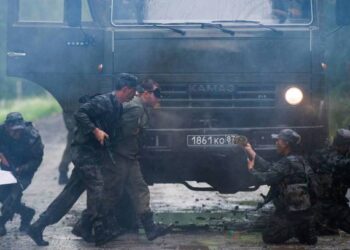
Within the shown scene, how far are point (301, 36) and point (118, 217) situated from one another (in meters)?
2.64

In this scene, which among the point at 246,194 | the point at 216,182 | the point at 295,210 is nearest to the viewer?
the point at 295,210

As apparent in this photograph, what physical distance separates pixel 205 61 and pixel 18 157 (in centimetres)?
216

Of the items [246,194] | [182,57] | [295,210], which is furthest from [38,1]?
[246,194]

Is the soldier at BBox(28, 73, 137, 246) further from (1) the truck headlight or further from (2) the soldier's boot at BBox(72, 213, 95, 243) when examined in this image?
(1) the truck headlight

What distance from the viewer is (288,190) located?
29.1 feet

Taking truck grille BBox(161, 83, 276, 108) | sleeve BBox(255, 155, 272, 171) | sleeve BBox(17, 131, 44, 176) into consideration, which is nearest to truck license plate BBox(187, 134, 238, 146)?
truck grille BBox(161, 83, 276, 108)

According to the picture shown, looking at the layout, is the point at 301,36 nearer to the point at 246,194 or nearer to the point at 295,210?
the point at 295,210

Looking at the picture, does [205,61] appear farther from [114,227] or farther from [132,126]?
[114,227]

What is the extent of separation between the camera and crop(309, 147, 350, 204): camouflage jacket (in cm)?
942

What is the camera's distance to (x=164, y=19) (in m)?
9.82

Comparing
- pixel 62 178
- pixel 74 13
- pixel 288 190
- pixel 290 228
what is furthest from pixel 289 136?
pixel 62 178

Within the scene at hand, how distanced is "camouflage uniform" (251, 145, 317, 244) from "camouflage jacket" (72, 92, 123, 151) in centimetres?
139

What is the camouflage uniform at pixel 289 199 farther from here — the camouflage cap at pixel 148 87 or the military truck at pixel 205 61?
the camouflage cap at pixel 148 87

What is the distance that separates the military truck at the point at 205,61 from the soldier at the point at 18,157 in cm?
67
